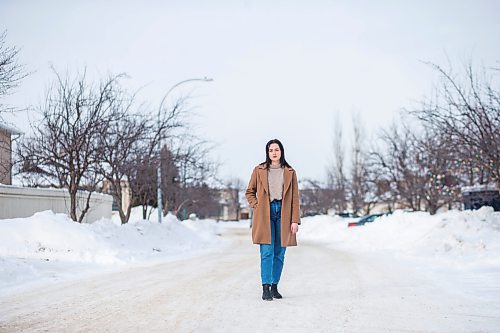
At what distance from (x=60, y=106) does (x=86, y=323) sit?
1233 cm

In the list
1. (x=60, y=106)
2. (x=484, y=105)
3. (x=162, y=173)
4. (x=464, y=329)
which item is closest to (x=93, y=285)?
(x=464, y=329)

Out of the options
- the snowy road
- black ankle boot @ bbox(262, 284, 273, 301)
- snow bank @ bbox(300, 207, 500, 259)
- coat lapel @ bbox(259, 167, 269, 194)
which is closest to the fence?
the snowy road

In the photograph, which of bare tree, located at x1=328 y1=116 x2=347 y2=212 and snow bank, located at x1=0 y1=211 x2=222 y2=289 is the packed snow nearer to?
snow bank, located at x1=0 y1=211 x2=222 y2=289

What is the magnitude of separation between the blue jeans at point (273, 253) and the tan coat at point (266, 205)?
0.32 feet

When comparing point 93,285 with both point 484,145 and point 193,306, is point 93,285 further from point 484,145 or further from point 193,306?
point 484,145

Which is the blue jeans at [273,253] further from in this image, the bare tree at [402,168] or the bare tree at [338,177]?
the bare tree at [338,177]

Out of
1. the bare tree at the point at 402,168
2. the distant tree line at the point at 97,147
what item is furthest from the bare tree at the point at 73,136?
the bare tree at the point at 402,168

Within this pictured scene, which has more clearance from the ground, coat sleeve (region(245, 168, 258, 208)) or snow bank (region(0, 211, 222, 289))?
coat sleeve (region(245, 168, 258, 208))

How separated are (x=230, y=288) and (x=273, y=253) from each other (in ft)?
3.80

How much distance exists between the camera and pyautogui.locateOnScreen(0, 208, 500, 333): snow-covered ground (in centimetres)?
618

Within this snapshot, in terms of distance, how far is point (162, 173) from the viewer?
81.1ft

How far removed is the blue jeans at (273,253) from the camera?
7891mm

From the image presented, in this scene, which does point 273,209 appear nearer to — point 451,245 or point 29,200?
point 451,245

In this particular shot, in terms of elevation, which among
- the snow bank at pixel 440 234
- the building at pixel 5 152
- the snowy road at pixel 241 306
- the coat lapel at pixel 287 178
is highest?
the building at pixel 5 152
